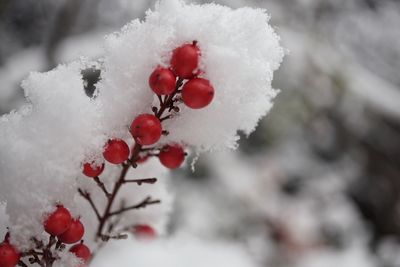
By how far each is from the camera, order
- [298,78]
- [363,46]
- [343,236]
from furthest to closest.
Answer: [363,46] → [298,78] → [343,236]

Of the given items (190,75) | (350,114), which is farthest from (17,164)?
(350,114)

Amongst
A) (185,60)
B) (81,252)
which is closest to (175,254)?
(81,252)

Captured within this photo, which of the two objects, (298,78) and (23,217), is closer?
(23,217)

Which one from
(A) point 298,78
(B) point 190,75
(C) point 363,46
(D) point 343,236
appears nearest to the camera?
(B) point 190,75

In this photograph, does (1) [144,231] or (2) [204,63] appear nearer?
(2) [204,63]

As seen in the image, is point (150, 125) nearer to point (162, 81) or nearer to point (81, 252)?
point (162, 81)

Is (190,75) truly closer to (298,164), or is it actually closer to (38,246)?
(38,246)

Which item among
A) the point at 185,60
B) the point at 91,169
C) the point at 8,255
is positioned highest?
the point at 185,60

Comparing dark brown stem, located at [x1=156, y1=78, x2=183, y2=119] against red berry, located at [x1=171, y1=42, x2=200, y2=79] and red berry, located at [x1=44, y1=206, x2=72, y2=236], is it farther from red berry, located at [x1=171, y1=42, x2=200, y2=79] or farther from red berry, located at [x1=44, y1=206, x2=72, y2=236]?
red berry, located at [x1=44, y1=206, x2=72, y2=236]
